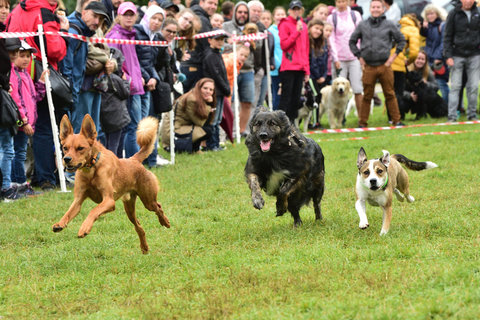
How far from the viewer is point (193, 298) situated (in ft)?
15.5

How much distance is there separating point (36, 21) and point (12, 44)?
72cm

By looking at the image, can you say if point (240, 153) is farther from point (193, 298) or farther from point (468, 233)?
point (193, 298)

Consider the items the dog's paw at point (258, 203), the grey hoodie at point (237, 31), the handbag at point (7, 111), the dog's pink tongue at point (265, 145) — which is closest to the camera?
the dog's paw at point (258, 203)

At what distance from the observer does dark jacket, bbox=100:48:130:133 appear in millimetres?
10034

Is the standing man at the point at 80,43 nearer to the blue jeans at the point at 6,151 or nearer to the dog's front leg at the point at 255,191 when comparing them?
the blue jeans at the point at 6,151

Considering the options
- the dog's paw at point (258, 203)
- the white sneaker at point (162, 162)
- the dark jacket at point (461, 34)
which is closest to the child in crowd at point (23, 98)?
the white sneaker at point (162, 162)

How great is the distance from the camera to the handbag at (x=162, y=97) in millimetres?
11703

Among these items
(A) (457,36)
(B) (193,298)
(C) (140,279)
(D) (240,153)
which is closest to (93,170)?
(C) (140,279)

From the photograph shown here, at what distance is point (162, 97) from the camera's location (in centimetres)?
1175

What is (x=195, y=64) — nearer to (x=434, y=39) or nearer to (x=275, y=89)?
(x=275, y=89)

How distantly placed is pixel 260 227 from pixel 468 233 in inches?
81.4

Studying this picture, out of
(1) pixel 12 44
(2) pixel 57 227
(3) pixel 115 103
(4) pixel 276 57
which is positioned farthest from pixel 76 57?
(4) pixel 276 57

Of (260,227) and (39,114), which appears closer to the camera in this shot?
(260,227)

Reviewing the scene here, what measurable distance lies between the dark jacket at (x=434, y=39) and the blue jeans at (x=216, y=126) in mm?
7956
